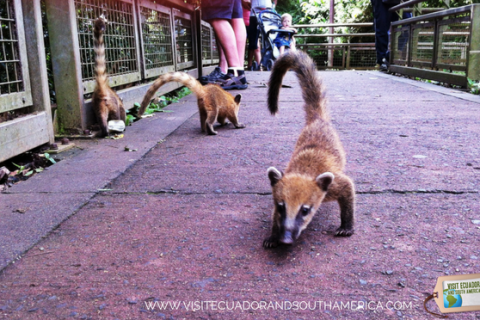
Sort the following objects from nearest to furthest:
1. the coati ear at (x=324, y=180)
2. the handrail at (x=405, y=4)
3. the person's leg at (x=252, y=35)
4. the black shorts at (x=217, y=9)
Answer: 1. the coati ear at (x=324, y=180)
2. the black shorts at (x=217, y=9)
3. the handrail at (x=405, y=4)
4. the person's leg at (x=252, y=35)

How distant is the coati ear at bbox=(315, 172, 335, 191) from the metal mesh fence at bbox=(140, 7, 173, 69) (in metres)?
4.55

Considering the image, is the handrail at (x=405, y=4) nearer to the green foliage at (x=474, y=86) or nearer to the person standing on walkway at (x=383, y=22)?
the person standing on walkway at (x=383, y=22)

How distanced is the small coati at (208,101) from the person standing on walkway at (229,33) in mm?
2304

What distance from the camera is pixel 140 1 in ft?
18.7

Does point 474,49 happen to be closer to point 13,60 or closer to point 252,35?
point 13,60

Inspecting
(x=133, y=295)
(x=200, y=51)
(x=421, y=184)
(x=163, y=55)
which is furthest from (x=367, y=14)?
(x=133, y=295)

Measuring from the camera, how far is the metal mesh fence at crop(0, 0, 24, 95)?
316 cm

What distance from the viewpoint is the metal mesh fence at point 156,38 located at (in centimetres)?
608

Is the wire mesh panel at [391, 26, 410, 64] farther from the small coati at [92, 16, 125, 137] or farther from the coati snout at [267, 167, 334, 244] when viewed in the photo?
the coati snout at [267, 167, 334, 244]

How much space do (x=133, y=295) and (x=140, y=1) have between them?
16.4ft

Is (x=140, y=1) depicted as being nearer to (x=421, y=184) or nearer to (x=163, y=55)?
(x=163, y=55)

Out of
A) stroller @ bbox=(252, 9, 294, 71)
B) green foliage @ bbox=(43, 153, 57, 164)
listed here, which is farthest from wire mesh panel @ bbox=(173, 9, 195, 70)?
green foliage @ bbox=(43, 153, 57, 164)

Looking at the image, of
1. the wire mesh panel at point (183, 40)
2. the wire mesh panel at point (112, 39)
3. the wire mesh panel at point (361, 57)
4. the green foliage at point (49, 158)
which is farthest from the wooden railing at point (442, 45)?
the wire mesh panel at point (361, 57)

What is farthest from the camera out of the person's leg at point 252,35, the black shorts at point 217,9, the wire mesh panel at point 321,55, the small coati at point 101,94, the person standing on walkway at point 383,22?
the wire mesh panel at point 321,55
